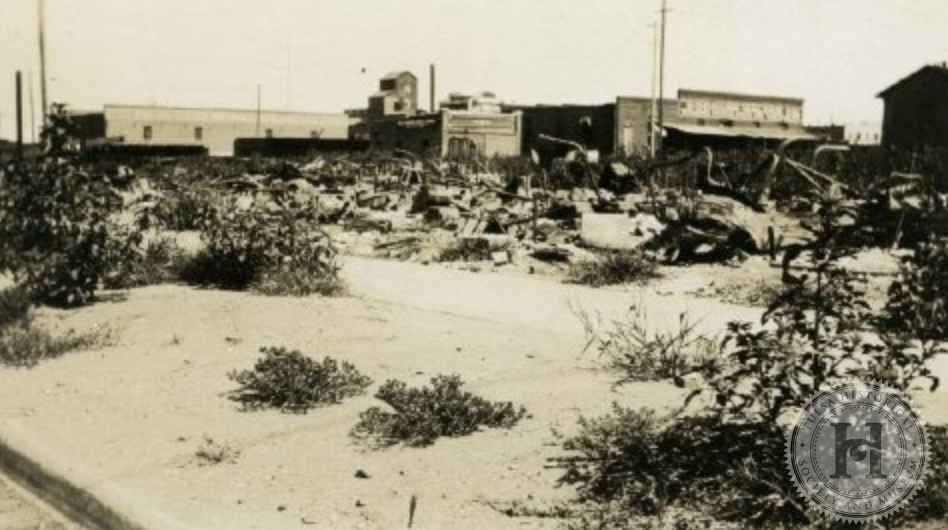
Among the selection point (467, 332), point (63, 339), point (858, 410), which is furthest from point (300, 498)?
point (63, 339)

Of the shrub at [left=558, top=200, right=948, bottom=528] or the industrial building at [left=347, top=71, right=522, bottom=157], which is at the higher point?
the industrial building at [left=347, top=71, right=522, bottom=157]

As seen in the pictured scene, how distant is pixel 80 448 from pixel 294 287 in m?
4.24

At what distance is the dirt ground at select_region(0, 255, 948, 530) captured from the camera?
423cm

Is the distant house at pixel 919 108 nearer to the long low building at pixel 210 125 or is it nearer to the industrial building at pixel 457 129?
the industrial building at pixel 457 129

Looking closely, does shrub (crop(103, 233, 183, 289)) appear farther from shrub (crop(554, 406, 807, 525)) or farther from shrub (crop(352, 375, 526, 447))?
shrub (crop(554, 406, 807, 525))

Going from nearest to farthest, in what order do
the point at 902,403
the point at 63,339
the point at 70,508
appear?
the point at 902,403, the point at 70,508, the point at 63,339

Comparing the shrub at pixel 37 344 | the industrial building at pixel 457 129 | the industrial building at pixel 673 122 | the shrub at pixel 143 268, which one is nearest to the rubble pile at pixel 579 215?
the shrub at pixel 143 268

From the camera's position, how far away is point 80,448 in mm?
5109

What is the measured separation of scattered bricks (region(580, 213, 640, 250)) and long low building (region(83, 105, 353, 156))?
187 feet

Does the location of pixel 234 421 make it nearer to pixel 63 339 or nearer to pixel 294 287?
pixel 63 339

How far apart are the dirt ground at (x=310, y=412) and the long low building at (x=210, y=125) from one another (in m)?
60.9

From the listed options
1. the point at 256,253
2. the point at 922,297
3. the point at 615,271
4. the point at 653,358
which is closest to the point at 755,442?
the point at 922,297

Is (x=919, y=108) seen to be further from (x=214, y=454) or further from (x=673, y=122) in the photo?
(x=214, y=454)

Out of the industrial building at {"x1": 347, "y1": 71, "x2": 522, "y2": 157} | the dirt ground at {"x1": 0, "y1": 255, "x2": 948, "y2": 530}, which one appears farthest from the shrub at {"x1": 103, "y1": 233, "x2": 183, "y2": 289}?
the industrial building at {"x1": 347, "y1": 71, "x2": 522, "y2": 157}
